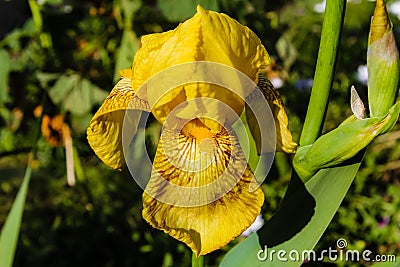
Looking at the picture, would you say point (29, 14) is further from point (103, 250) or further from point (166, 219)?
point (166, 219)

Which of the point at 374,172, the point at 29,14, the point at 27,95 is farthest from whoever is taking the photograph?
the point at 374,172

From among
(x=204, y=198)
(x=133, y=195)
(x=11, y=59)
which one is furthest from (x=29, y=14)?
(x=204, y=198)

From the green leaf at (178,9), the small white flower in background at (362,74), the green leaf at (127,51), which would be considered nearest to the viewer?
the green leaf at (178,9)

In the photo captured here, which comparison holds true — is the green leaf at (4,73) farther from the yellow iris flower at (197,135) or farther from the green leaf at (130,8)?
the yellow iris flower at (197,135)

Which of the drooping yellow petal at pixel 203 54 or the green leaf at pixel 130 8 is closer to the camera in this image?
the drooping yellow petal at pixel 203 54

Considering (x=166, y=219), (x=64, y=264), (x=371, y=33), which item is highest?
(x=371, y=33)

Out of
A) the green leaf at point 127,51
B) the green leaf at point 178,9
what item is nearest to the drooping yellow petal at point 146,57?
the green leaf at point 178,9

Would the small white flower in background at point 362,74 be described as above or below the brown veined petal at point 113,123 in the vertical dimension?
below

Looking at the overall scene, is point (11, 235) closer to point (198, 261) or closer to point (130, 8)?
point (198, 261)
